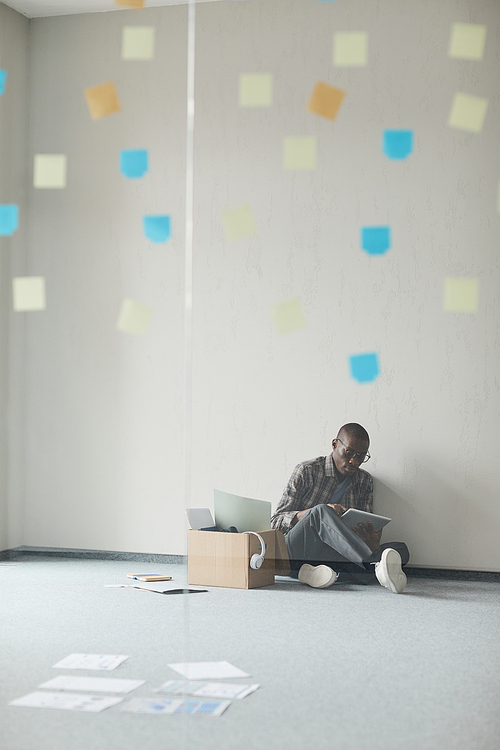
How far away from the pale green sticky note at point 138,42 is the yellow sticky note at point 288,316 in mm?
1096

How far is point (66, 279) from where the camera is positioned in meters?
3.00

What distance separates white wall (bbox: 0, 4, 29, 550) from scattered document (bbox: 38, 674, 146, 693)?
0.81 meters

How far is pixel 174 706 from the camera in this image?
1490 millimetres

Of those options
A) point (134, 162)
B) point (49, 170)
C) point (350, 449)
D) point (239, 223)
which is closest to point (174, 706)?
point (350, 449)

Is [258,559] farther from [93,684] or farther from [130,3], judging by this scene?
[130,3]

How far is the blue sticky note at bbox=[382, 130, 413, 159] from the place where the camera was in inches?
124

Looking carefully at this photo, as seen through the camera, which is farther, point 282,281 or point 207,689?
point 282,281

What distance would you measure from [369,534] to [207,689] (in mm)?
1446

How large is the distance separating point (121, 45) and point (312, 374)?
4.50 feet

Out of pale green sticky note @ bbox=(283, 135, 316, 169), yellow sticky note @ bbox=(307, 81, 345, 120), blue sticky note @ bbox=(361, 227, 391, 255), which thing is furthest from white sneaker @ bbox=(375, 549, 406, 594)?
yellow sticky note @ bbox=(307, 81, 345, 120)

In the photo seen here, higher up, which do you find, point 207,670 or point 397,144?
point 397,144

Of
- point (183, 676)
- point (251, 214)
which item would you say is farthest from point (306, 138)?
point (183, 676)

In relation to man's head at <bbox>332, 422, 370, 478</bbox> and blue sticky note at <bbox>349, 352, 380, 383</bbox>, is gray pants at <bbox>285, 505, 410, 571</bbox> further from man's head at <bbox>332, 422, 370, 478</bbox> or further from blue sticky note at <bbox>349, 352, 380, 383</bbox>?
blue sticky note at <bbox>349, 352, 380, 383</bbox>

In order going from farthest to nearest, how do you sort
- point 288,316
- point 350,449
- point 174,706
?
1. point 288,316
2. point 350,449
3. point 174,706
